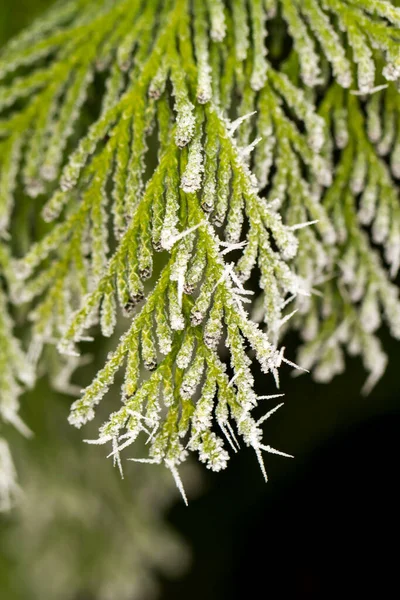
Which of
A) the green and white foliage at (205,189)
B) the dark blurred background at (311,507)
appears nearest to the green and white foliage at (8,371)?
the green and white foliage at (205,189)

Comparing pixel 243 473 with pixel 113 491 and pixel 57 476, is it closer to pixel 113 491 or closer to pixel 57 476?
pixel 113 491

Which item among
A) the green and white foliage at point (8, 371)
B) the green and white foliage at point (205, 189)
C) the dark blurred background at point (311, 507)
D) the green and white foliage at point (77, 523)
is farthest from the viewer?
the dark blurred background at point (311, 507)

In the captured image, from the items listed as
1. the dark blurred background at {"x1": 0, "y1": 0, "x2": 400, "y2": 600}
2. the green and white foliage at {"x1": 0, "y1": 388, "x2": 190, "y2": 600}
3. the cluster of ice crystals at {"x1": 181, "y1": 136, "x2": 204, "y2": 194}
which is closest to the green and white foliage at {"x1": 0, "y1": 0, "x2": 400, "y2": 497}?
the cluster of ice crystals at {"x1": 181, "y1": 136, "x2": 204, "y2": 194}

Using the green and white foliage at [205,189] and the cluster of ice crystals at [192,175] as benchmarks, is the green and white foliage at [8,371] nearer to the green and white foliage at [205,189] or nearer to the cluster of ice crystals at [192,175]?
the green and white foliage at [205,189]

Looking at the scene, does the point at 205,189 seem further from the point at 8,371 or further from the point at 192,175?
the point at 8,371

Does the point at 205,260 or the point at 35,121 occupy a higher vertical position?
the point at 35,121

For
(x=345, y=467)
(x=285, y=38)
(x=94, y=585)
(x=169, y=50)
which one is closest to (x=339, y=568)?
(x=345, y=467)
